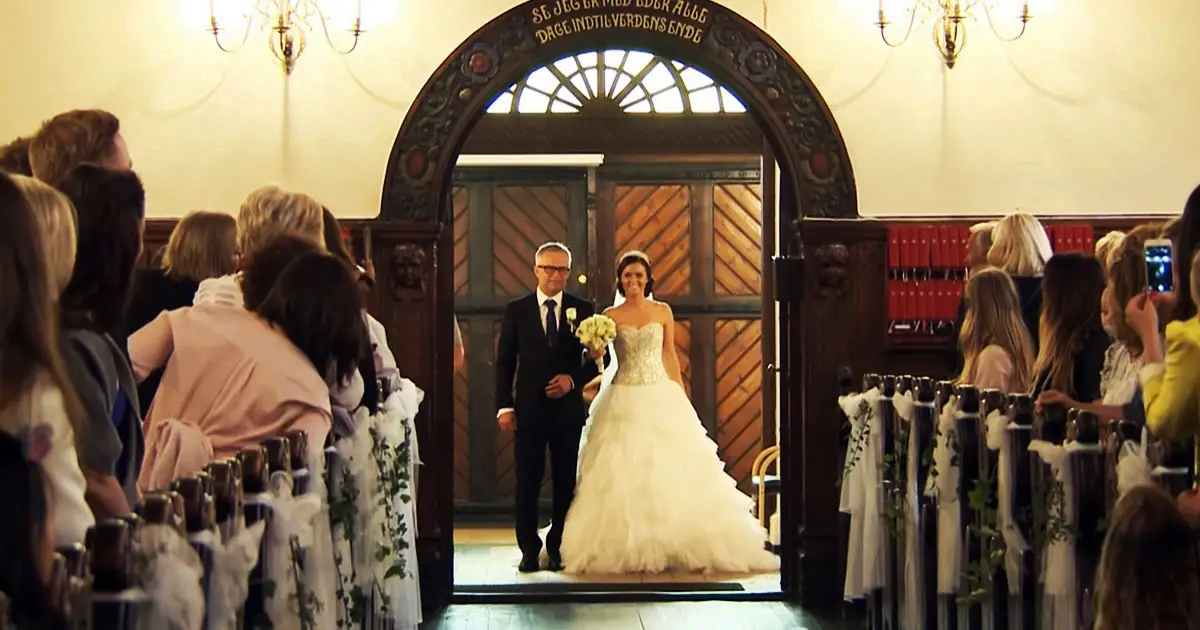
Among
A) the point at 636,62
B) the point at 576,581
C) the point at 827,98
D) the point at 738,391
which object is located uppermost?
the point at 636,62

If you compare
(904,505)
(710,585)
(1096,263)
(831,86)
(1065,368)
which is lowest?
(710,585)

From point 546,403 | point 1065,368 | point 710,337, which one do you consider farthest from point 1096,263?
point 710,337

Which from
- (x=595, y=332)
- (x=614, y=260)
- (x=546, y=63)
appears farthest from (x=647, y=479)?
(x=614, y=260)

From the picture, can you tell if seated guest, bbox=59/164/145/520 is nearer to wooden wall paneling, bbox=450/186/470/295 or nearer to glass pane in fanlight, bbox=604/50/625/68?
glass pane in fanlight, bbox=604/50/625/68

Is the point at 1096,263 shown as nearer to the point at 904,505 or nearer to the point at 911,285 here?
the point at 904,505

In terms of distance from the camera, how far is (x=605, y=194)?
10.8 m

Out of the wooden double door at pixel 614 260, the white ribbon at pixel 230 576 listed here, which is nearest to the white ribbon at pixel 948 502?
the white ribbon at pixel 230 576

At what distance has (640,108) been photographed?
8.65m

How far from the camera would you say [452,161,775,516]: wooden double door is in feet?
34.8

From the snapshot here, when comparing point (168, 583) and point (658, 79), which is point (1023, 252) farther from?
point (168, 583)

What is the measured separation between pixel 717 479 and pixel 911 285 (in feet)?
6.41

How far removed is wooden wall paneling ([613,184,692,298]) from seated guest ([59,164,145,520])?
797 centimetres

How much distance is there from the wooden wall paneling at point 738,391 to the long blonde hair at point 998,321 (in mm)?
5721

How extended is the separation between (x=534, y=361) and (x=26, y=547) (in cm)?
601
